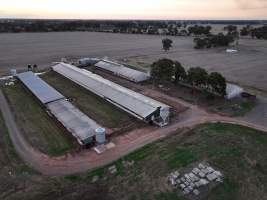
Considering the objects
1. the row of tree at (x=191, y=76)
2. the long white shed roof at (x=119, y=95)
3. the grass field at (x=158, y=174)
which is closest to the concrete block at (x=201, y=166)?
the grass field at (x=158, y=174)

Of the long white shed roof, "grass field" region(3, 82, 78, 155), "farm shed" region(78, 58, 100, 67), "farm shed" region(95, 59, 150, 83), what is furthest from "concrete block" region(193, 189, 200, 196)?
"farm shed" region(78, 58, 100, 67)

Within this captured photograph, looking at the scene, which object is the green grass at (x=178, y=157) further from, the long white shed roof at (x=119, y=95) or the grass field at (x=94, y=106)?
the grass field at (x=94, y=106)

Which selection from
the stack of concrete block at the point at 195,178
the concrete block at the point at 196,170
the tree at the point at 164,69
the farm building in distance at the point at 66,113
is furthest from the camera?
the tree at the point at 164,69

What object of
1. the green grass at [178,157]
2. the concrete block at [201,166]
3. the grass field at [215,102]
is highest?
the grass field at [215,102]

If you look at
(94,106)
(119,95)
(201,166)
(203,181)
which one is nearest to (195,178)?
(203,181)

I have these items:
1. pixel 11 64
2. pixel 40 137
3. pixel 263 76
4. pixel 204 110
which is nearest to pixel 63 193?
pixel 40 137

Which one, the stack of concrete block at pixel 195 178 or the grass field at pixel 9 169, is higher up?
the stack of concrete block at pixel 195 178

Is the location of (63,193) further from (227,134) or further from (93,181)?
(227,134)

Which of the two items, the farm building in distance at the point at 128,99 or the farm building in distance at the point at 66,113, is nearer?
the farm building in distance at the point at 66,113
